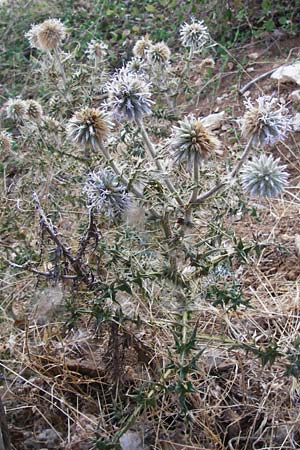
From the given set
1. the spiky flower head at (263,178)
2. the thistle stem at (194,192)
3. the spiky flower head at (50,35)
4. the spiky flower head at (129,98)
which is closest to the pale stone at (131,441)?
the thistle stem at (194,192)

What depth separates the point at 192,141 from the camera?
1475 mm

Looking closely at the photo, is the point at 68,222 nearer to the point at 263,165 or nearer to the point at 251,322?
the point at 251,322

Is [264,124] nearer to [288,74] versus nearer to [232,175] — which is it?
[232,175]

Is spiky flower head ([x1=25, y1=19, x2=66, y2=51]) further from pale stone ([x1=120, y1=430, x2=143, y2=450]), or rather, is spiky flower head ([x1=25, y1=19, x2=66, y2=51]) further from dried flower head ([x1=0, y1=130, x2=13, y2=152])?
pale stone ([x1=120, y1=430, x2=143, y2=450])

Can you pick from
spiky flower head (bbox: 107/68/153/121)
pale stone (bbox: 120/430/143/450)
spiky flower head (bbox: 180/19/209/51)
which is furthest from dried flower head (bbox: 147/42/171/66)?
pale stone (bbox: 120/430/143/450)

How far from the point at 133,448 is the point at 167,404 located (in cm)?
14

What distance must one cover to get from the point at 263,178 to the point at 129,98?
1.19 ft

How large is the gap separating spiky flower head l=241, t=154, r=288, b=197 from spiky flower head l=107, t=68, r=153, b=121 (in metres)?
0.28

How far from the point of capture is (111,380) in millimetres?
1734

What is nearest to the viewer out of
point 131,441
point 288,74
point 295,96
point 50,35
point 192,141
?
point 192,141

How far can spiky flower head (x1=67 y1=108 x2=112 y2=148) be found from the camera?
154cm

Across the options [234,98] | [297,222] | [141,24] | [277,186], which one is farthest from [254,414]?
[141,24]

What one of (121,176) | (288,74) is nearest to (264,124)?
(121,176)

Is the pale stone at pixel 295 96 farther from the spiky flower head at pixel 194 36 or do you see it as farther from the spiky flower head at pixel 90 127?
the spiky flower head at pixel 90 127
